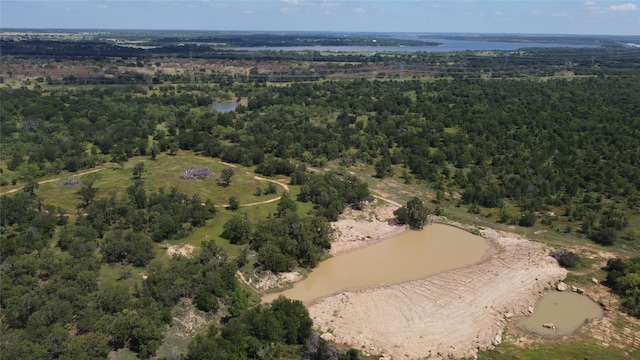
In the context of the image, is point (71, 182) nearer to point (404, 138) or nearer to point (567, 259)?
point (404, 138)

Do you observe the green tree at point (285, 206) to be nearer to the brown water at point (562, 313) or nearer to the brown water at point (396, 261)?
the brown water at point (396, 261)

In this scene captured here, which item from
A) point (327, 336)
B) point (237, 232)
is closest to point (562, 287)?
point (327, 336)

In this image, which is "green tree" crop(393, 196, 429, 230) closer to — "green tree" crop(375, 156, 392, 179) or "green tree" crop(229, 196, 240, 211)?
"green tree" crop(375, 156, 392, 179)

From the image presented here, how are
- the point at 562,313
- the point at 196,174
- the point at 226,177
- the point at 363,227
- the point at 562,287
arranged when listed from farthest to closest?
the point at 196,174
the point at 226,177
the point at 363,227
the point at 562,287
the point at 562,313

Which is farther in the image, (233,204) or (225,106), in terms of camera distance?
(225,106)

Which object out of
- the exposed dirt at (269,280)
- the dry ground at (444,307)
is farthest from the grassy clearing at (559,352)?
the exposed dirt at (269,280)

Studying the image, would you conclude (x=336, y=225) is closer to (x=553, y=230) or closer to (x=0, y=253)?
(x=553, y=230)

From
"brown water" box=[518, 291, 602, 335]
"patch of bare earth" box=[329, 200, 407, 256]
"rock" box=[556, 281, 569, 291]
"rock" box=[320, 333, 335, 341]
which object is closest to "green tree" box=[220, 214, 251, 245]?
"patch of bare earth" box=[329, 200, 407, 256]
